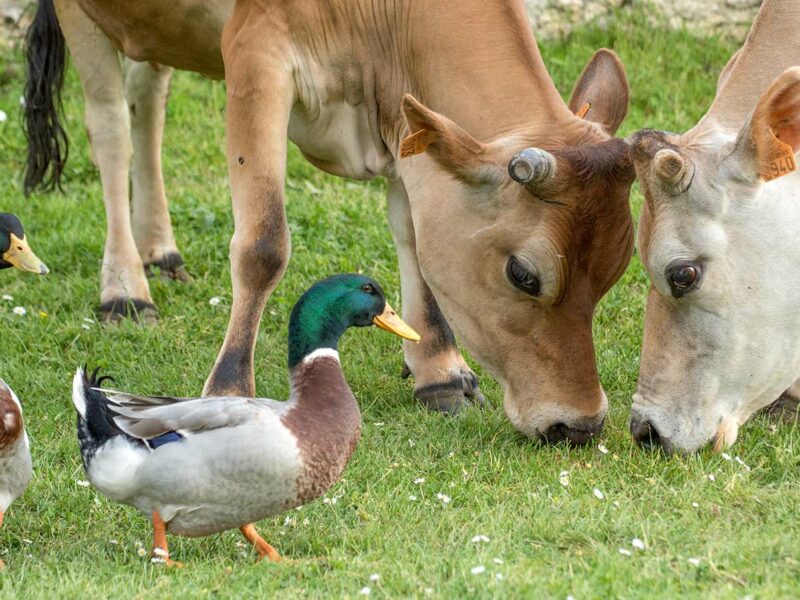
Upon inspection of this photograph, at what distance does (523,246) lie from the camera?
17.3 feet

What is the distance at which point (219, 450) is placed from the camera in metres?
4.33

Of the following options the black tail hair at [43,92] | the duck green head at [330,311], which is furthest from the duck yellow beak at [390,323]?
the black tail hair at [43,92]

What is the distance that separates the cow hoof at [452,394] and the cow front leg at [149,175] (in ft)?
7.05

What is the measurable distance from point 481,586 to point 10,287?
4.58m

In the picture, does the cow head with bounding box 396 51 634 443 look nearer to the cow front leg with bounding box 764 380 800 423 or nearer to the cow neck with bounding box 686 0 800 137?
the cow neck with bounding box 686 0 800 137

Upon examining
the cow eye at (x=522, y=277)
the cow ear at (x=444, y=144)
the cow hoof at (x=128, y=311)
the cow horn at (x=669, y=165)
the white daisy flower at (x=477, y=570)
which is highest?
the cow horn at (x=669, y=165)

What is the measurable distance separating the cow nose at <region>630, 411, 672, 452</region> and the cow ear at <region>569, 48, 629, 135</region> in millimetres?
1268

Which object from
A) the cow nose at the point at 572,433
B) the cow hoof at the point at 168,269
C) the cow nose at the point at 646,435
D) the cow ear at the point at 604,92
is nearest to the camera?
the cow nose at the point at 646,435

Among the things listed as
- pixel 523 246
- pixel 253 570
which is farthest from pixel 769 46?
pixel 253 570

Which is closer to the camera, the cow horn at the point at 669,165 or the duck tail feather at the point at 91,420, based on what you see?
the duck tail feather at the point at 91,420

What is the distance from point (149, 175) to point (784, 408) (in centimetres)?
387

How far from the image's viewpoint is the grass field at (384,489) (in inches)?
163

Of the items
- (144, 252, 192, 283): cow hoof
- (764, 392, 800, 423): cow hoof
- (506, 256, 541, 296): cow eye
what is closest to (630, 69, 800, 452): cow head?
(506, 256, 541, 296): cow eye

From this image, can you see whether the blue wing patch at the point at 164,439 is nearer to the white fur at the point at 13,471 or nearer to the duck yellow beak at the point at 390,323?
the white fur at the point at 13,471
